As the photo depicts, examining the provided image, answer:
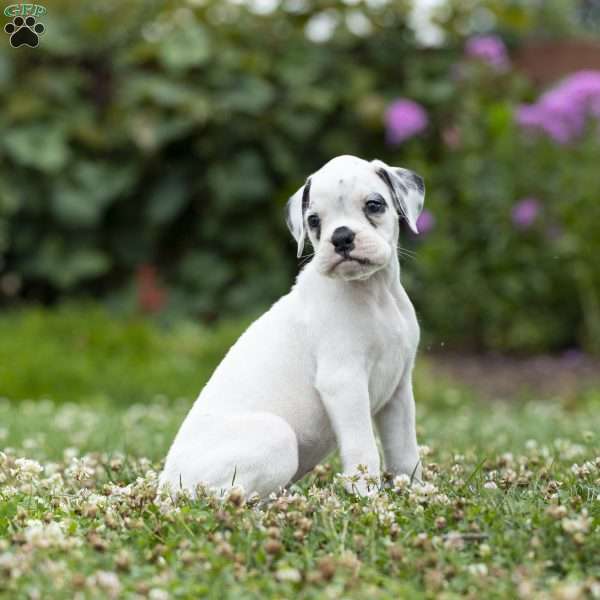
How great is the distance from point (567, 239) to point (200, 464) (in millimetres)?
7100

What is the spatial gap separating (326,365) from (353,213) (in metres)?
0.56

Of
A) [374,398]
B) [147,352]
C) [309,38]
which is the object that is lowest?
[147,352]

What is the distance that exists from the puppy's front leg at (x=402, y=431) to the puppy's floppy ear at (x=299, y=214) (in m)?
0.70

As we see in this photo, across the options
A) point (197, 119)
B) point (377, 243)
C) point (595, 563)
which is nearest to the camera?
point (595, 563)

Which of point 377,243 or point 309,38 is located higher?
point 309,38

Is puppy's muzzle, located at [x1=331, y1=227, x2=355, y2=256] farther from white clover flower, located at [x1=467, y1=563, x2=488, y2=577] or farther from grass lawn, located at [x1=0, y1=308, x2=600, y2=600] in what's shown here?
white clover flower, located at [x1=467, y1=563, x2=488, y2=577]

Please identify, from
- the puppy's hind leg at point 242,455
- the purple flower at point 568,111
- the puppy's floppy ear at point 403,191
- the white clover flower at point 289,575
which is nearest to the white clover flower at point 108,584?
the white clover flower at point 289,575

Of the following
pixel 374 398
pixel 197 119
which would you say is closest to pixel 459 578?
pixel 374 398

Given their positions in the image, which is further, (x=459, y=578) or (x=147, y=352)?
(x=147, y=352)

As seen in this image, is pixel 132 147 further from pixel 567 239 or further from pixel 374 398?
pixel 374 398

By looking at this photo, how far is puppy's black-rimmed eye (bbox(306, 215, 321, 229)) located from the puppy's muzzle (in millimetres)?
176

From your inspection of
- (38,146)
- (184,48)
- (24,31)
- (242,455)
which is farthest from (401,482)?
(184,48)

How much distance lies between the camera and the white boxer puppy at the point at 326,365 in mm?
3721

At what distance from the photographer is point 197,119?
1114 cm
